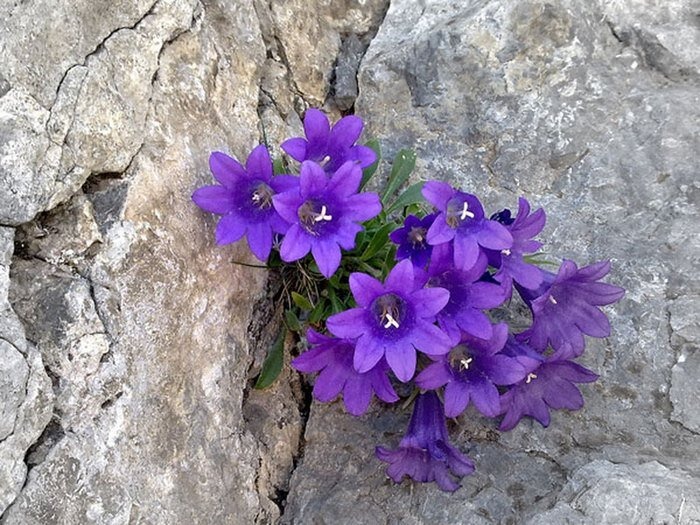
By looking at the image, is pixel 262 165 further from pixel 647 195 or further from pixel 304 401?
pixel 647 195

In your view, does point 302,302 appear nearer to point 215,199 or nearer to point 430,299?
point 215,199

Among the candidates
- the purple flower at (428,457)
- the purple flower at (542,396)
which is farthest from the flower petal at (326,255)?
the purple flower at (542,396)

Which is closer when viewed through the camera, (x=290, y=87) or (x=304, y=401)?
(x=304, y=401)

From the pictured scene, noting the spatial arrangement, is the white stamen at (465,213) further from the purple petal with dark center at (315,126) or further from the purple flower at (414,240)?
the purple petal with dark center at (315,126)

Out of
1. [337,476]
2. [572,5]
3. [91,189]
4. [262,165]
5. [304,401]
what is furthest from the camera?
[572,5]

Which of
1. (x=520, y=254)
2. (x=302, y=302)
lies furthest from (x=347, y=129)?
(x=520, y=254)

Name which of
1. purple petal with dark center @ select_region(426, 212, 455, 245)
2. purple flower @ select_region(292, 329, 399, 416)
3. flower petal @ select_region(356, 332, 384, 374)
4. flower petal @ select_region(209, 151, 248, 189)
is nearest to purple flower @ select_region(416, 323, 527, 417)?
purple flower @ select_region(292, 329, 399, 416)

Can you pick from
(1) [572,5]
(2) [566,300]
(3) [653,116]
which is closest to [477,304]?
(2) [566,300]
